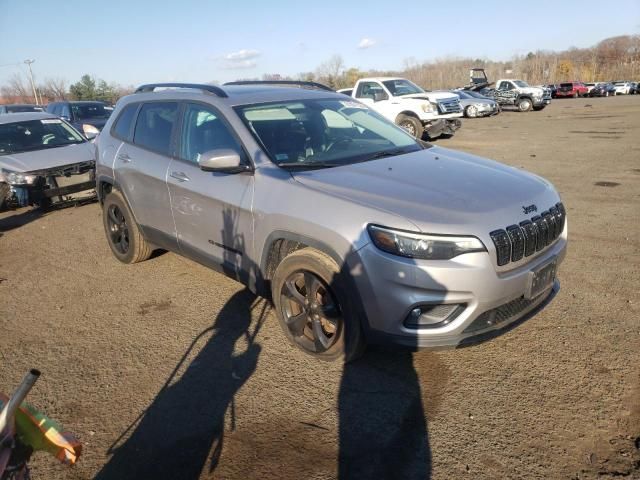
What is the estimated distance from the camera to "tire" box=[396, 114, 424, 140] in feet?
49.1

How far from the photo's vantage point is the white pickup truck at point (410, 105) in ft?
49.4

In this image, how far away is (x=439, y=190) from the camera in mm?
3123

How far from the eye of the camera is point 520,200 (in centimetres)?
311

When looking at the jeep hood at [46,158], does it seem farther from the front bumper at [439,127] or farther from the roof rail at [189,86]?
the front bumper at [439,127]

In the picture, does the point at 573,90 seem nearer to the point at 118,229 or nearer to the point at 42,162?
the point at 42,162

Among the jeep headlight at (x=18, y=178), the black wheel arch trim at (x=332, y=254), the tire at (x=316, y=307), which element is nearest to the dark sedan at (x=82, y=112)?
the jeep headlight at (x=18, y=178)

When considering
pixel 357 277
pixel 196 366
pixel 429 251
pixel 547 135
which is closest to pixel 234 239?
pixel 196 366

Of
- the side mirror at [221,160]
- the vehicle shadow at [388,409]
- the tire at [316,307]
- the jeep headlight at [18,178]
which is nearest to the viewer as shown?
the vehicle shadow at [388,409]

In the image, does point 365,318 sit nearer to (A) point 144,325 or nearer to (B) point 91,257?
(A) point 144,325

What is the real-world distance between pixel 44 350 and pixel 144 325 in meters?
0.74

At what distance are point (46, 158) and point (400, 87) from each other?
1170 cm

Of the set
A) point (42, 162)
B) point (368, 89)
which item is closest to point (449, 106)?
point (368, 89)

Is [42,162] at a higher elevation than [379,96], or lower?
lower

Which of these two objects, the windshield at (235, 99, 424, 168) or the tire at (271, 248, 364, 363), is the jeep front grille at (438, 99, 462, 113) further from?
the tire at (271, 248, 364, 363)
